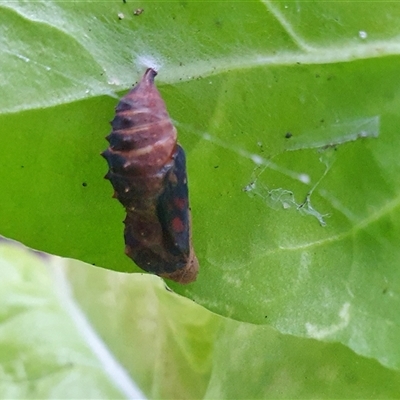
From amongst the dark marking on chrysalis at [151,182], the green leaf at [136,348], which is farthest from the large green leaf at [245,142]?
the green leaf at [136,348]

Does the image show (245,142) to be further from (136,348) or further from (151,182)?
(136,348)

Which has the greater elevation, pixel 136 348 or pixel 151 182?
pixel 151 182

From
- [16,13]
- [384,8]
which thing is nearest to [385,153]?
[384,8]

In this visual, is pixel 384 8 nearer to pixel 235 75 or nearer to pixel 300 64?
pixel 300 64

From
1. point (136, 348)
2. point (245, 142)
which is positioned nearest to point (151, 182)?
point (245, 142)

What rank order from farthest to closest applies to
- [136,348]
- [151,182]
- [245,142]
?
[136,348], [245,142], [151,182]

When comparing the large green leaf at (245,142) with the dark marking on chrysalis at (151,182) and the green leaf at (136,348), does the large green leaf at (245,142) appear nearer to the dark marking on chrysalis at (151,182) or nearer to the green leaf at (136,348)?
the dark marking on chrysalis at (151,182)

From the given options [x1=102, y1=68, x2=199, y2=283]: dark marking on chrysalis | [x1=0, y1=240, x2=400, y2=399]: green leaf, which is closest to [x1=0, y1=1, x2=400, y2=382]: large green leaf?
[x1=102, y1=68, x2=199, y2=283]: dark marking on chrysalis
